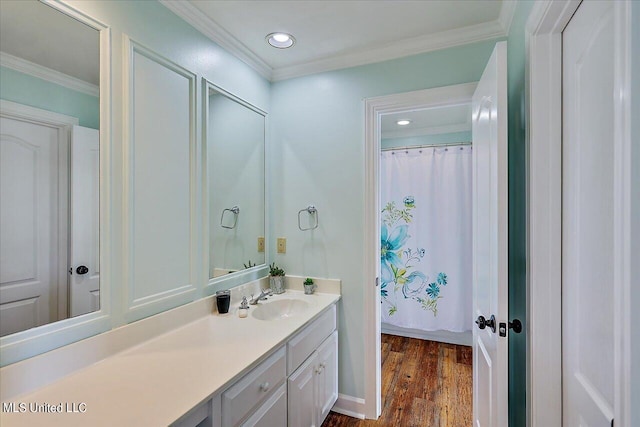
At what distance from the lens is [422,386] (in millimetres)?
2490

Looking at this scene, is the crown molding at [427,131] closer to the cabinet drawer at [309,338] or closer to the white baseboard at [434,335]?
the white baseboard at [434,335]

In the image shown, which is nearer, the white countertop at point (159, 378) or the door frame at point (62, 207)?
the white countertop at point (159, 378)

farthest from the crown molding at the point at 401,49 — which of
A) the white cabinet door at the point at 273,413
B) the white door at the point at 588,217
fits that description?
the white cabinet door at the point at 273,413

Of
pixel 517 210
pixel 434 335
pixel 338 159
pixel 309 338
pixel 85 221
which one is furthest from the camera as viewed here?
pixel 434 335

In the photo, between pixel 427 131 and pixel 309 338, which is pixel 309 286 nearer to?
pixel 309 338

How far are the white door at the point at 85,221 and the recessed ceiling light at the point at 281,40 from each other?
3.73 ft

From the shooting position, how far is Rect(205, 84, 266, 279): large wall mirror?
1.84 metres

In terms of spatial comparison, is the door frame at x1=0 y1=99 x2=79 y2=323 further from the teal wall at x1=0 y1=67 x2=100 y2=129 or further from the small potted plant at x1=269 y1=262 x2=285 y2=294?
the small potted plant at x1=269 y1=262 x2=285 y2=294

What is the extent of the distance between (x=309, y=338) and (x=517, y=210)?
1220mm

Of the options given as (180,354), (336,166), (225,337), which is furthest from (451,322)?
(180,354)

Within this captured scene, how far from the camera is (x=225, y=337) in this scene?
4.73 feet

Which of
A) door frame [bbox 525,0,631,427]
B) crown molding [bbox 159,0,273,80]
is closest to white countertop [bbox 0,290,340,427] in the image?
door frame [bbox 525,0,631,427]

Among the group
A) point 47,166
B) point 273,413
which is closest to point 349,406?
point 273,413

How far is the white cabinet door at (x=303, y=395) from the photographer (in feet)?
5.07
